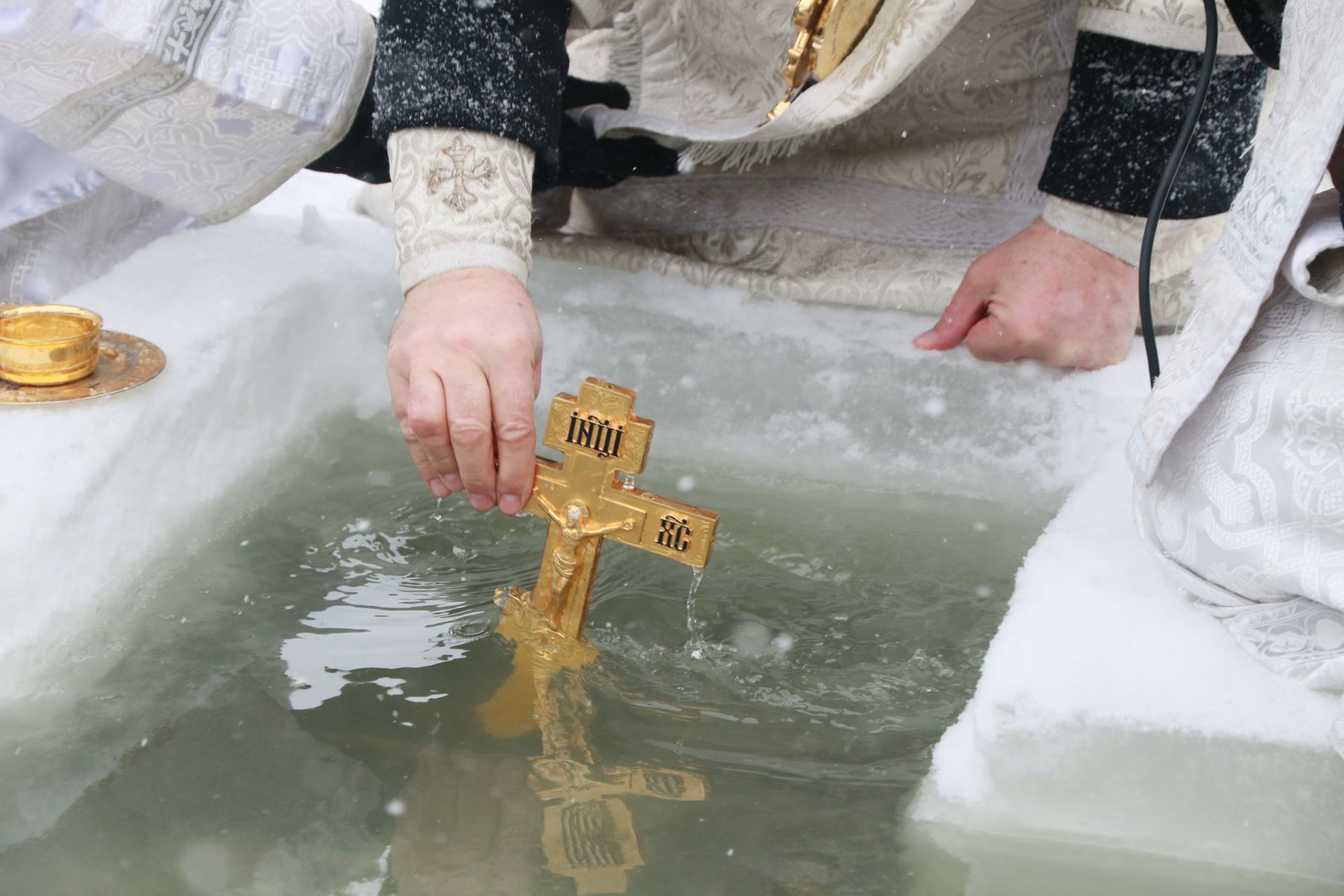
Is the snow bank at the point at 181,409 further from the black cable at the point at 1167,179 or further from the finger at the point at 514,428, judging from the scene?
the black cable at the point at 1167,179

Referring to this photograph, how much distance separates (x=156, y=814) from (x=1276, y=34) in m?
0.82

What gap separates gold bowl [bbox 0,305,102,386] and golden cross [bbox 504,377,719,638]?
1.15ft

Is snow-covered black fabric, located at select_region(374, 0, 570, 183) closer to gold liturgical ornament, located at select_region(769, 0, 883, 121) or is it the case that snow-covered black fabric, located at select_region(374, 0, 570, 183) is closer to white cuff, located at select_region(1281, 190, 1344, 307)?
gold liturgical ornament, located at select_region(769, 0, 883, 121)

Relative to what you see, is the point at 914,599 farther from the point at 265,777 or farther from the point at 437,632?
the point at 265,777

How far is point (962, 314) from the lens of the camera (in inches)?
44.3

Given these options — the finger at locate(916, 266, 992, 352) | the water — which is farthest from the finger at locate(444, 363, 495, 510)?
the finger at locate(916, 266, 992, 352)

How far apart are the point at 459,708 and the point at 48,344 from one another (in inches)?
15.3

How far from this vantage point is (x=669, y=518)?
30.0 inches

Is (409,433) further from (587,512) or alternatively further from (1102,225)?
(1102,225)

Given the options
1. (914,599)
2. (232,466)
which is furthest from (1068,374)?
(232,466)

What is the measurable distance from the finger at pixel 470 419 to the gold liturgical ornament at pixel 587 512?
4cm

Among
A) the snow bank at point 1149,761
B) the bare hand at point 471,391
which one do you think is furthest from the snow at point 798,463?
the bare hand at point 471,391

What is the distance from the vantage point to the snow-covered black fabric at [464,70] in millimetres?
908

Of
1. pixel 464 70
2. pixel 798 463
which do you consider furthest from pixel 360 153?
pixel 798 463
